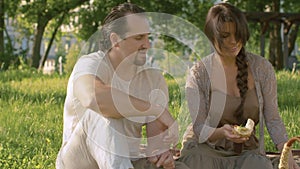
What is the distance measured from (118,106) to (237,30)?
874 millimetres

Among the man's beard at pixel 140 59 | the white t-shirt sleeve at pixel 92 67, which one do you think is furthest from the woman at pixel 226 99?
the white t-shirt sleeve at pixel 92 67

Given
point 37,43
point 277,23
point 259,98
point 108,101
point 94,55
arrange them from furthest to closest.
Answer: point 37,43 → point 277,23 → point 259,98 → point 94,55 → point 108,101

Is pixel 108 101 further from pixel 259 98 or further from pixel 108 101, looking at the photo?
pixel 259 98

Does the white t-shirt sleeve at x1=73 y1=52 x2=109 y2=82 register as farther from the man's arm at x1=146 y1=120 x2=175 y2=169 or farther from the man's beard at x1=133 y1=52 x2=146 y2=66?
the man's arm at x1=146 y1=120 x2=175 y2=169

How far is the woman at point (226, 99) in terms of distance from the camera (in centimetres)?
360

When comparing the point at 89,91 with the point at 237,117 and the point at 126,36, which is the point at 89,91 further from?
the point at 237,117

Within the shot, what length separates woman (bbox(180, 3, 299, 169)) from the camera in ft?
11.8

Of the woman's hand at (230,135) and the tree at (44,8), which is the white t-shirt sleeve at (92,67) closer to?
the woman's hand at (230,135)

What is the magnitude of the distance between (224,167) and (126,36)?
37.0 inches

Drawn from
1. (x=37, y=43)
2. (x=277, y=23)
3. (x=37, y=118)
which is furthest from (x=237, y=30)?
(x=37, y=43)

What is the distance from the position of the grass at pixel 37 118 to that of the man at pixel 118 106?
364 mm

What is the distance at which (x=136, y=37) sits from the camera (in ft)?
10.5

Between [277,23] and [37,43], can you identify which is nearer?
[277,23]

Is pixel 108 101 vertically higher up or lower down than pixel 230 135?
higher up
